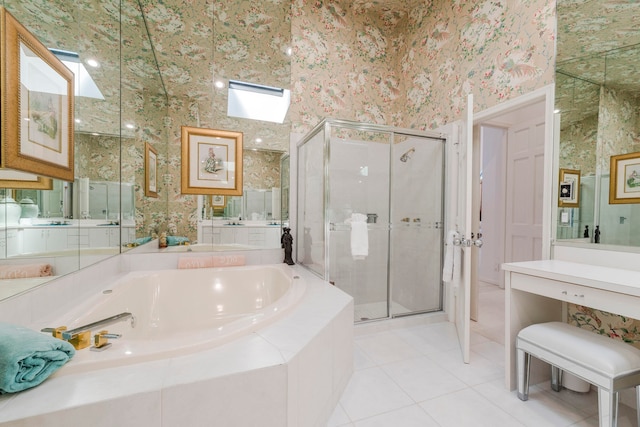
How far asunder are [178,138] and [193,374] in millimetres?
2153

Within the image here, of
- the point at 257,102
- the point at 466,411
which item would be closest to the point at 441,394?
the point at 466,411

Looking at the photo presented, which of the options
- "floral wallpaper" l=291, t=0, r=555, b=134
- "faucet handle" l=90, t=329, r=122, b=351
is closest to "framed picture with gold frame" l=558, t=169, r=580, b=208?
"floral wallpaper" l=291, t=0, r=555, b=134

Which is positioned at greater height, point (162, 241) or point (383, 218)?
point (383, 218)

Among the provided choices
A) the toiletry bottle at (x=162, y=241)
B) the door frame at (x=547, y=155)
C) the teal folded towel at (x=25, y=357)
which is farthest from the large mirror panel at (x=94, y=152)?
the door frame at (x=547, y=155)

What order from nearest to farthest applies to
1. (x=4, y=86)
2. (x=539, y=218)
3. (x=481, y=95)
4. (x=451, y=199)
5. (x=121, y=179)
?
1. (x=4, y=86)
2. (x=121, y=179)
3. (x=481, y=95)
4. (x=451, y=199)
5. (x=539, y=218)

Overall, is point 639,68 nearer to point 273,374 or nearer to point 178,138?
point 273,374

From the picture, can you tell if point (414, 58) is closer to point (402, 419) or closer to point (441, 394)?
point (441, 394)

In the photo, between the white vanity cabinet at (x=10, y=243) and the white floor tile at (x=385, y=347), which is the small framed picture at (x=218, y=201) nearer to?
the white vanity cabinet at (x=10, y=243)

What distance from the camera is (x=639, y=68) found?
54.9 inches

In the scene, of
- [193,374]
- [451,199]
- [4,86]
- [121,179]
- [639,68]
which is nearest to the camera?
[193,374]

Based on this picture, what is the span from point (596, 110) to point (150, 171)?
323 centimetres

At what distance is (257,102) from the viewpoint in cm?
259

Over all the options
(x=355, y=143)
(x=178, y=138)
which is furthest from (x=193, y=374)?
(x=355, y=143)

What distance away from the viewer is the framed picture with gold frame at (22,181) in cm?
104
